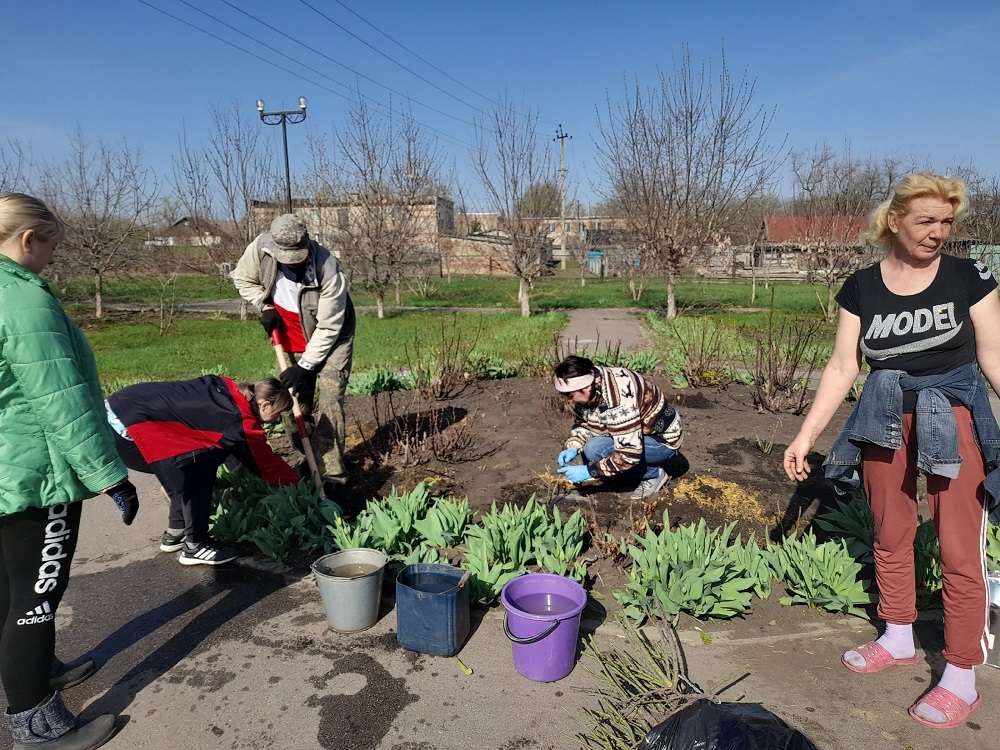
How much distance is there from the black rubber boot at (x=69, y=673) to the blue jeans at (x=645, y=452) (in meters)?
2.82

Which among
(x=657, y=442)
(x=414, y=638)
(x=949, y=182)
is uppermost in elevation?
(x=949, y=182)

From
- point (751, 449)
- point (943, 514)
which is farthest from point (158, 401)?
point (751, 449)

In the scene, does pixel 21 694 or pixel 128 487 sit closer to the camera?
pixel 21 694

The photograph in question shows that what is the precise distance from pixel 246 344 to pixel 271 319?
29.3 feet

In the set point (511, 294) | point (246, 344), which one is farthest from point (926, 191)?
point (511, 294)

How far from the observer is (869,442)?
2562mm

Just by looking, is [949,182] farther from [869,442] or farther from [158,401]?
[158,401]

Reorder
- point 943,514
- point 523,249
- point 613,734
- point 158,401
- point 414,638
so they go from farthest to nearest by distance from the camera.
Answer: point 523,249
point 158,401
point 414,638
point 943,514
point 613,734

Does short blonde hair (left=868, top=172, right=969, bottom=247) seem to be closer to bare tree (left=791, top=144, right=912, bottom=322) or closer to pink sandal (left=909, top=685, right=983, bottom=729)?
pink sandal (left=909, top=685, right=983, bottom=729)

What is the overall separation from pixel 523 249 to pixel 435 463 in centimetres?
1326

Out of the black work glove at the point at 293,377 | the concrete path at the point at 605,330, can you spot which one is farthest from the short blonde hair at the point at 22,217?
the concrete path at the point at 605,330

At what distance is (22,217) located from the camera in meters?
2.20

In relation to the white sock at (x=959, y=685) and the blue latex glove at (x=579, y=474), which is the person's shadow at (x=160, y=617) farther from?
the white sock at (x=959, y=685)

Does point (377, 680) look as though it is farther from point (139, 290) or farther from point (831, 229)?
point (139, 290)
